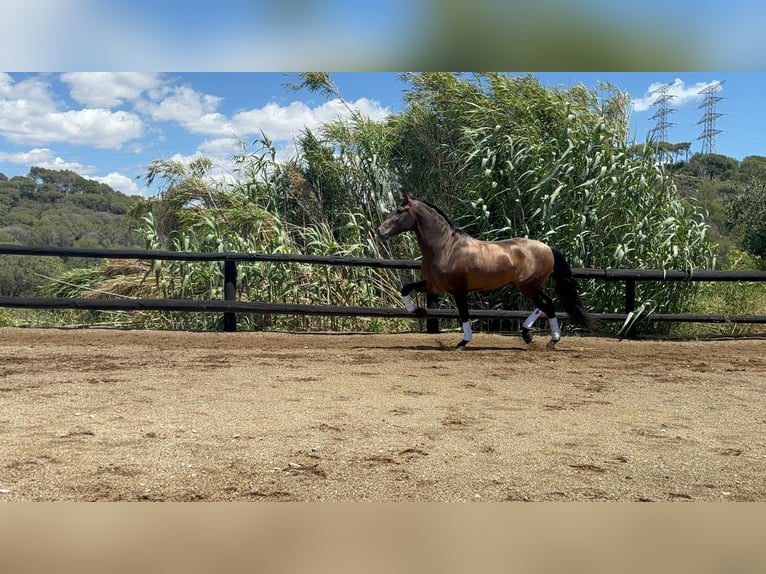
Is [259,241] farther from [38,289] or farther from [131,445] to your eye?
[131,445]

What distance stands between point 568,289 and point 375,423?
404 cm

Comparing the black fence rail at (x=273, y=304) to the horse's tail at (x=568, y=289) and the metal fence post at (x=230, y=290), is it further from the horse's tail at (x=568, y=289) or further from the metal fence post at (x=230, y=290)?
the horse's tail at (x=568, y=289)

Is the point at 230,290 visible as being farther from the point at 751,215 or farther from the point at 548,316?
the point at 751,215

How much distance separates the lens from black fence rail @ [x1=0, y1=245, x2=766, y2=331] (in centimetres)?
802

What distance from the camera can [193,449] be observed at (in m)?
3.19

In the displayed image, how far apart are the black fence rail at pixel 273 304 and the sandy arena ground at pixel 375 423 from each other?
103cm

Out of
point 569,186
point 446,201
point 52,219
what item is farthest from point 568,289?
point 52,219

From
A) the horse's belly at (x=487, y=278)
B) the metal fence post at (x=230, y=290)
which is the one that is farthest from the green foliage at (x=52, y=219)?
the horse's belly at (x=487, y=278)

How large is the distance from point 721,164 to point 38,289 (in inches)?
915

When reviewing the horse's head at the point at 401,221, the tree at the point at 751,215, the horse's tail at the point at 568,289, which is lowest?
the horse's tail at the point at 568,289

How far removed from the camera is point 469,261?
6.96m

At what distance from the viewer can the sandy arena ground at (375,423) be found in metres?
2.68
